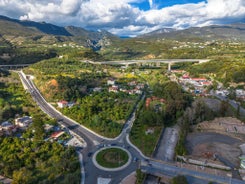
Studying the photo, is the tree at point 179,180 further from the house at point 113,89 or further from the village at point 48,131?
the house at point 113,89

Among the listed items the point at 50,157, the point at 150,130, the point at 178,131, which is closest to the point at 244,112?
the point at 178,131

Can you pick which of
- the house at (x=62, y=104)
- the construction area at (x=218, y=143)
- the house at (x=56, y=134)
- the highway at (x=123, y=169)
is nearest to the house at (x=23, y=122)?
the highway at (x=123, y=169)

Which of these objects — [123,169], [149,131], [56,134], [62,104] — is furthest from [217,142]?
[62,104]

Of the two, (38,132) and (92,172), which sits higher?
(38,132)

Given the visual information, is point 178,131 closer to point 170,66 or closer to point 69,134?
point 69,134

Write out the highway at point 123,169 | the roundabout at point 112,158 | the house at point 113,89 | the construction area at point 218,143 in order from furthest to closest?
the house at point 113,89
the construction area at point 218,143
the roundabout at point 112,158
the highway at point 123,169

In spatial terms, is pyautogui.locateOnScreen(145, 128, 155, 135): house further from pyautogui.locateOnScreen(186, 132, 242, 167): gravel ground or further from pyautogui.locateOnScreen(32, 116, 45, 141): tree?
pyautogui.locateOnScreen(32, 116, 45, 141): tree
